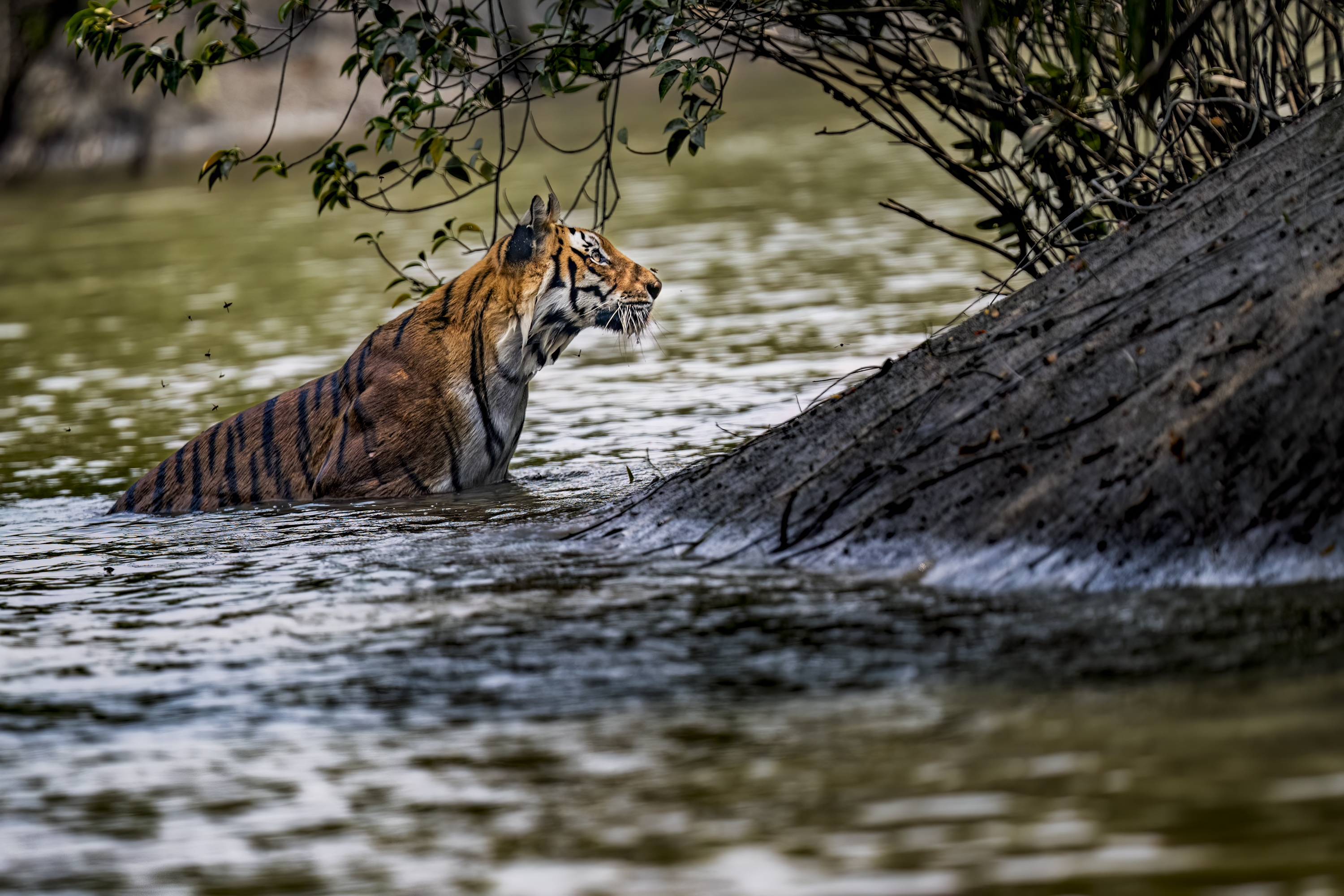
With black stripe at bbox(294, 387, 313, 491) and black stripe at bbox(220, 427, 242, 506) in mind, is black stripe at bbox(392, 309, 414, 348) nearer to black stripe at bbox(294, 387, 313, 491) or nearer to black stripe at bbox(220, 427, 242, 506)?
black stripe at bbox(294, 387, 313, 491)

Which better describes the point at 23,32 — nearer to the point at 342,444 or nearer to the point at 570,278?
the point at 342,444

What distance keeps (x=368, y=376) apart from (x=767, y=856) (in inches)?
204

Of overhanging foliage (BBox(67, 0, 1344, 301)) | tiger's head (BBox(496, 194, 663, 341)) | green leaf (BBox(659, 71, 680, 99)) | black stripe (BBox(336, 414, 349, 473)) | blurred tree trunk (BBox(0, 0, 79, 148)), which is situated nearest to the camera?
green leaf (BBox(659, 71, 680, 99))

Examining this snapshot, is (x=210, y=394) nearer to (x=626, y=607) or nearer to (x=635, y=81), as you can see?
(x=626, y=607)

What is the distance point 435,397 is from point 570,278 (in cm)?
89

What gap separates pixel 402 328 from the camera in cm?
851

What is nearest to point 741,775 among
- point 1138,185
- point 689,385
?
point 1138,185

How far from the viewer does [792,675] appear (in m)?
4.88

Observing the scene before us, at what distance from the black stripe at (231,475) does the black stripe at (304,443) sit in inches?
12.7

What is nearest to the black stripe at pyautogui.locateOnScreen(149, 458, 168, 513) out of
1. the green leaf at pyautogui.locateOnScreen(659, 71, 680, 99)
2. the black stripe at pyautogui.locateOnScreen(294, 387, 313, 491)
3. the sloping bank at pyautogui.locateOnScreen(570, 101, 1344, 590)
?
the black stripe at pyautogui.locateOnScreen(294, 387, 313, 491)

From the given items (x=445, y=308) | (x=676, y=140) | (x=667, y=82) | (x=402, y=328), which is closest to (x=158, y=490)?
(x=402, y=328)

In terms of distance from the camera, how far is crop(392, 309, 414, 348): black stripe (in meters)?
8.46

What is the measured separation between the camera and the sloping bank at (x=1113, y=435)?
5344 mm

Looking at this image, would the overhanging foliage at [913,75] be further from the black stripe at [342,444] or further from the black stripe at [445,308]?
the black stripe at [342,444]
